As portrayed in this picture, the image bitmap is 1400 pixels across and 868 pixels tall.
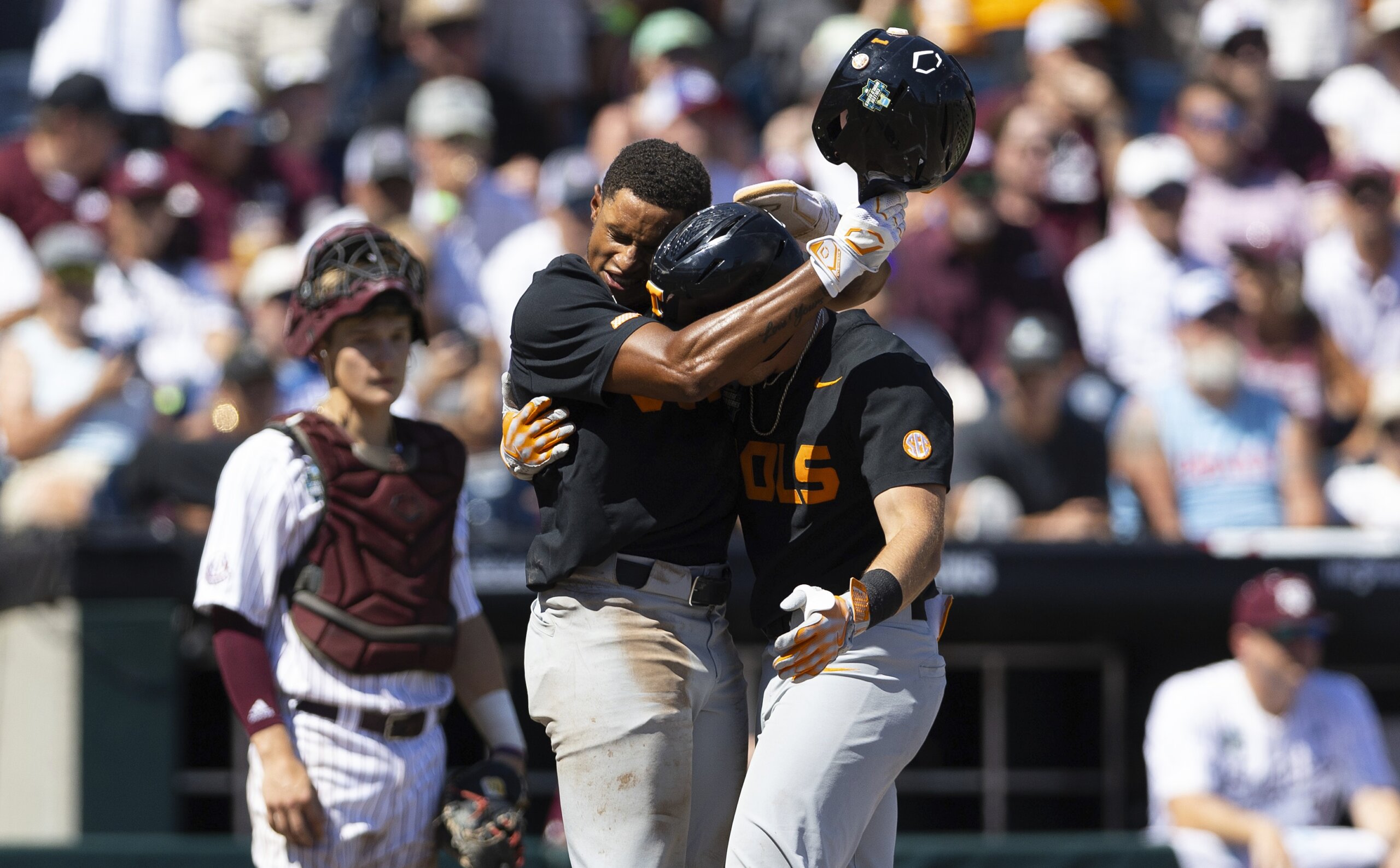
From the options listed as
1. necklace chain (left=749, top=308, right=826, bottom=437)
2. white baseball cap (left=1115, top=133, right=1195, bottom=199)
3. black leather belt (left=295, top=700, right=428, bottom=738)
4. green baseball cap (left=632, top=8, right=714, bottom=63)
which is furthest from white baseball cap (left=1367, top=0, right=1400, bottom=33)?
black leather belt (left=295, top=700, right=428, bottom=738)

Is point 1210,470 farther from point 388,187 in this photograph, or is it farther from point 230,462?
point 230,462

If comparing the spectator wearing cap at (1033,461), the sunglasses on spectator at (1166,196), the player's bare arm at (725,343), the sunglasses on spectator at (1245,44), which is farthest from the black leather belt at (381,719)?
the sunglasses on spectator at (1245,44)

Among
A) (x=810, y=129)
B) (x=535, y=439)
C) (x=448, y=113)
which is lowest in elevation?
(x=535, y=439)

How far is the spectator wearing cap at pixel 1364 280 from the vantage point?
8.11m

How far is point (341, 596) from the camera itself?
3.84 metres

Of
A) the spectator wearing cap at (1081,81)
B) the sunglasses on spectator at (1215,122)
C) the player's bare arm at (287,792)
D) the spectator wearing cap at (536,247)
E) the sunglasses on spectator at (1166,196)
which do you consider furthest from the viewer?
the spectator wearing cap at (1081,81)

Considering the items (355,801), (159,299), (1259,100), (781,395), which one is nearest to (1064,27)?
(1259,100)

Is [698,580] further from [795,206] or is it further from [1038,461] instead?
[1038,461]

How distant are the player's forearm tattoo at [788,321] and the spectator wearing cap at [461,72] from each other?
5665 mm

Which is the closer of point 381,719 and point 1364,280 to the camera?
point 381,719

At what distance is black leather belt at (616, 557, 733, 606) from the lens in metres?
3.46

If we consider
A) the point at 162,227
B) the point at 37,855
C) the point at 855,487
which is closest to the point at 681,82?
the point at 162,227

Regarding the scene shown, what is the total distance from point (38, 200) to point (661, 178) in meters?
5.24

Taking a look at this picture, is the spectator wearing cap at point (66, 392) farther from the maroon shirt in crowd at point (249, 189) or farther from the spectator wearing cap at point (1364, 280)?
the spectator wearing cap at point (1364, 280)
